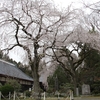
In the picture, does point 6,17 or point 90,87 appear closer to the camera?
point 6,17

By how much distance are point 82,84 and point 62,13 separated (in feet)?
56.3

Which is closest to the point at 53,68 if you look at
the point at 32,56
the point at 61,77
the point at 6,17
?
the point at 61,77

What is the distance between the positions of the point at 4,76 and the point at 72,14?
1410 centimetres

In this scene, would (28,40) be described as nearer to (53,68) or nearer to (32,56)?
(32,56)

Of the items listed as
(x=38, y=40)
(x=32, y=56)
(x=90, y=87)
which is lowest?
(x=90, y=87)

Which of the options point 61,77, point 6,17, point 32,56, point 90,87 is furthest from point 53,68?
point 6,17

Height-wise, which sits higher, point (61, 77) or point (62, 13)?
point (62, 13)

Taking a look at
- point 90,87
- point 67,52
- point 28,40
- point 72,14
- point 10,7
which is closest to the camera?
point 10,7

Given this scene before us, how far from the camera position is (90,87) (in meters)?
31.5

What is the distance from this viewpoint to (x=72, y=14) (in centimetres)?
1802

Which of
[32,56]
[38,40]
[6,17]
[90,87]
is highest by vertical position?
[6,17]

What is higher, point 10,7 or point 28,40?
point 10,7

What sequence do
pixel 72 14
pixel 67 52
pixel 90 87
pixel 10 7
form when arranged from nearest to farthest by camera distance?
pixel 10 7 → pixel 72 14 → pixel 67 52 → pixel 90 87

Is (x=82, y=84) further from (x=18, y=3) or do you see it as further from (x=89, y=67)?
(x=18, y=3)
